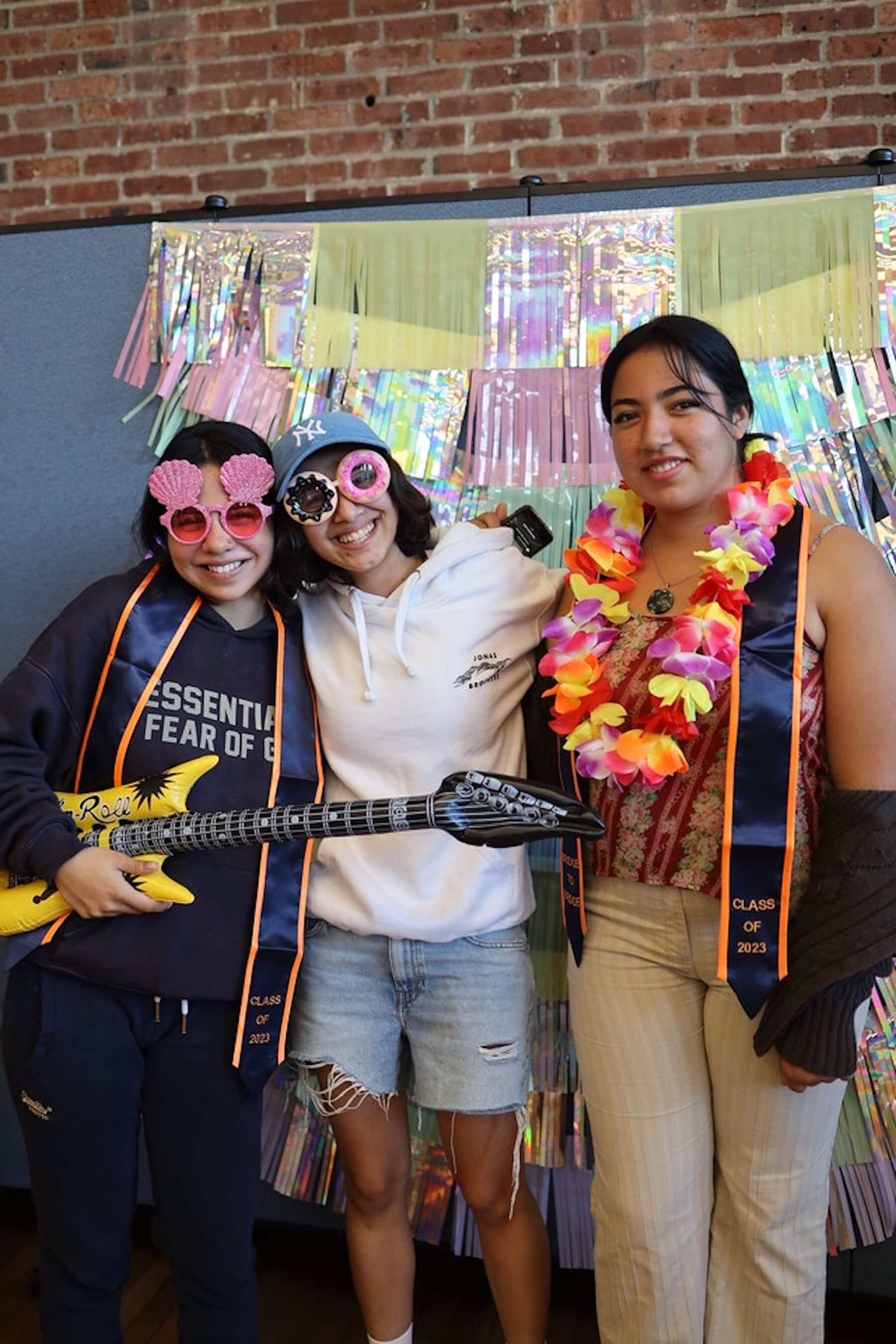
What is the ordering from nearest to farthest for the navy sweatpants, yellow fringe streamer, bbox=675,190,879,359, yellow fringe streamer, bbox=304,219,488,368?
1. the navy sweatpants
2. yellow fringe streamer, bbox=675,190,879,359
3. yellow fringe streamer, bbox=304,219,488,368

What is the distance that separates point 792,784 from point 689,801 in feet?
0.45

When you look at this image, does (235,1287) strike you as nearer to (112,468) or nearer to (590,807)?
(590,807)

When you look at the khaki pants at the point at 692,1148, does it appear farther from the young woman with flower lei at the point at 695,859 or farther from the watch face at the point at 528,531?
the watch face at the point at 528,531

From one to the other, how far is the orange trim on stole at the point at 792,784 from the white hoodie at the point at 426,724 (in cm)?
43

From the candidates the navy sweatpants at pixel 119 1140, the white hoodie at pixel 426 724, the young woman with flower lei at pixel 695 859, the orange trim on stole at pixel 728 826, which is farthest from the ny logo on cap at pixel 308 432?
the navy sweatpants at pixel 119 1140

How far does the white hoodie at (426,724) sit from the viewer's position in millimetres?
1671

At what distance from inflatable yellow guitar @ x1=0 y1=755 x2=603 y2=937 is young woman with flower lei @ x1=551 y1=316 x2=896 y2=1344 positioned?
0.14 m

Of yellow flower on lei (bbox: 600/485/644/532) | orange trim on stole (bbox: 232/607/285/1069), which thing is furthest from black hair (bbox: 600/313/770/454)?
orange trim on stole (bbox: 232/607/285/1069)

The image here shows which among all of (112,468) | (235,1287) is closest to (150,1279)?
(235,1287)

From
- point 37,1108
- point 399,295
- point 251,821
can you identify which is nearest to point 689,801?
point 251,821

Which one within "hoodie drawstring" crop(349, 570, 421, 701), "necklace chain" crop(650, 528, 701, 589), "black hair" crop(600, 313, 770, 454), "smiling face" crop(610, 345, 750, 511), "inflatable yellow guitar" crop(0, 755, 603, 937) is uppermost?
"black hair" crop(600, 313, 770, 454)

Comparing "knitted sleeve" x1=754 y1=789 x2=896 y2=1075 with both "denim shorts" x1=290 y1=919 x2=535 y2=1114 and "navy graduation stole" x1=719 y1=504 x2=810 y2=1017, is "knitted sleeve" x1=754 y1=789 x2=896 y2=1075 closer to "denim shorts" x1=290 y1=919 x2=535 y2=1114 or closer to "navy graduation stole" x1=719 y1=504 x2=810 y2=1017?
"navy graduation stole" x1=719 y1=504 x2=810 y2=1017

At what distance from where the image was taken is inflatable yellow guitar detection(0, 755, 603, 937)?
1.42 meters

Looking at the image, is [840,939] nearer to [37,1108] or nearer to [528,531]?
[528,531]
